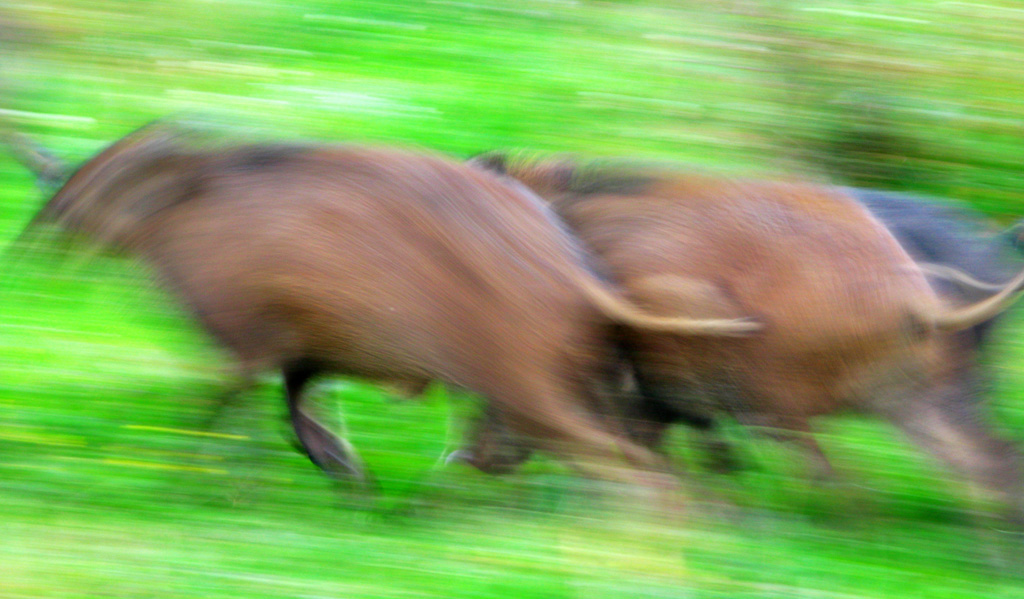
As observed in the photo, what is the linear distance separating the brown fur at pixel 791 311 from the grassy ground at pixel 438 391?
227 millimetres

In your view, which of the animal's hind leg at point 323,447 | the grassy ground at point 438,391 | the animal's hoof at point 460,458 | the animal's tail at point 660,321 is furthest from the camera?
the animal's hoof at point 460,458

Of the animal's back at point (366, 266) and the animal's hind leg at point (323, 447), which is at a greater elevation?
the animal's back at point (366, 266)

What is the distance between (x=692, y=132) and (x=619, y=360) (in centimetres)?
83

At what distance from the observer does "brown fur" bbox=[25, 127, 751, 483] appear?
2.79 metres

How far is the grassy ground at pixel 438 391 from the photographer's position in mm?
2691

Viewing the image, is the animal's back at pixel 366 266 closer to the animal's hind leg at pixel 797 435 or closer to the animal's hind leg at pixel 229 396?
the animal's hind leg at pixel 229 396

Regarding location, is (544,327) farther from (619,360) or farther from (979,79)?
(979,79)

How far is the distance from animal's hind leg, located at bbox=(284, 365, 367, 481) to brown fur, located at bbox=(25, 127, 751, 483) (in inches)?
13.6

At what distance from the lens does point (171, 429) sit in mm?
3277

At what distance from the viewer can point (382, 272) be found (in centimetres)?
278

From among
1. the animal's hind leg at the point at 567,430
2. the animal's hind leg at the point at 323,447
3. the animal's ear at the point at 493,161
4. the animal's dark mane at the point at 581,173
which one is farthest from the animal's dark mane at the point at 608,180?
the animal's hind leg at the point at 323,447

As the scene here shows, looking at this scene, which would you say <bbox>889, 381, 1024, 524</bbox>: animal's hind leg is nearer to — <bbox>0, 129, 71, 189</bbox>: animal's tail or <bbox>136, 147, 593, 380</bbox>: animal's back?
<bbox>136, 147, 593, 380</bbox>: animal's back

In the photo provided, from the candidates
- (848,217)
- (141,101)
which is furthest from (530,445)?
(141,101)

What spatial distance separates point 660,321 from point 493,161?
27.5 inches
